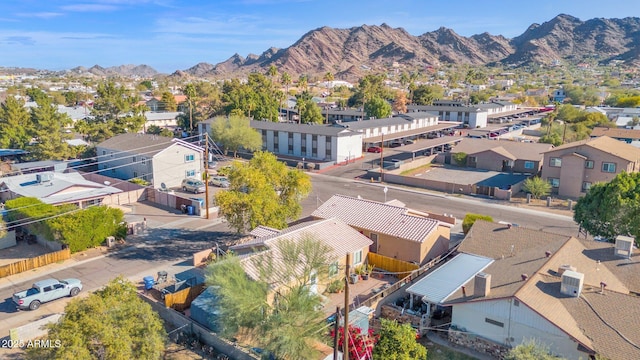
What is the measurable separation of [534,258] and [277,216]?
56.5 ft

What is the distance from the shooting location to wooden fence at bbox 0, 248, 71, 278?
1212 inches

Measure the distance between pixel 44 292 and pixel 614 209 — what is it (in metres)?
36.6

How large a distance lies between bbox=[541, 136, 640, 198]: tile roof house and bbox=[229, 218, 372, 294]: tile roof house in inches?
1305

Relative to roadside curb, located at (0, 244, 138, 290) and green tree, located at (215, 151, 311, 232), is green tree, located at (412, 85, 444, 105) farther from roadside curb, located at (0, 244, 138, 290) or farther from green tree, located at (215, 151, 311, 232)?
roadside curb, located at (0, 244, 138, 290)

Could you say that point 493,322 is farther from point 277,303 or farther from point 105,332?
point 105,332

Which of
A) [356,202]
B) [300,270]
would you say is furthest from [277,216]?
[300,270]

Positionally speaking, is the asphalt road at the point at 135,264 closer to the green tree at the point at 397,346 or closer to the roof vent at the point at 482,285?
the green tree at the point at 397,346

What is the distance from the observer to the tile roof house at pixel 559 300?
19.6 metres

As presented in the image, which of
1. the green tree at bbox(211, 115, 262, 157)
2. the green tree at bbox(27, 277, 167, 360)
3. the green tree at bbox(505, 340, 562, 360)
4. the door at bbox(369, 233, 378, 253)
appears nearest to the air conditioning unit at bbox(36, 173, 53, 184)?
the green tree at bbox(211, 115, 262, 157)

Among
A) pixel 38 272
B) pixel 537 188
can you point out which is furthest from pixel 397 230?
pixel 537 188

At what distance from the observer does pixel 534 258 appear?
25922mm

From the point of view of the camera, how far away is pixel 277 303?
2059 cm

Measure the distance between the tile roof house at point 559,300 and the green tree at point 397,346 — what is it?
4.73m

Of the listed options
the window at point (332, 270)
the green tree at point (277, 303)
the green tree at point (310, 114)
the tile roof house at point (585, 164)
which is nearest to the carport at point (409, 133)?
the green tree at point (310, 114)
